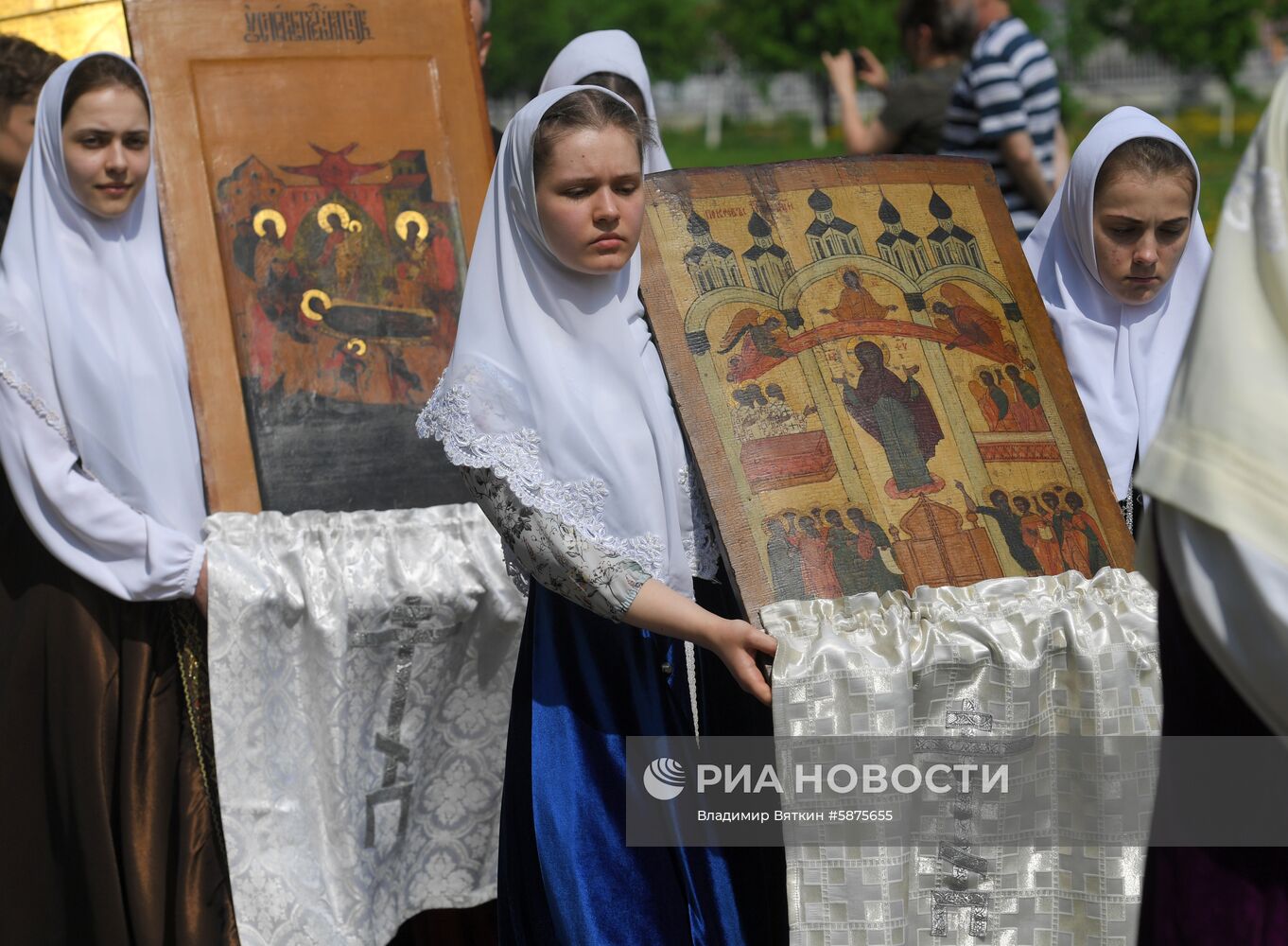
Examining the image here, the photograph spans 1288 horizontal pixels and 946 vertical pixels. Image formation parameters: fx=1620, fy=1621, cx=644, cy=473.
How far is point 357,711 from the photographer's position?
368 cm

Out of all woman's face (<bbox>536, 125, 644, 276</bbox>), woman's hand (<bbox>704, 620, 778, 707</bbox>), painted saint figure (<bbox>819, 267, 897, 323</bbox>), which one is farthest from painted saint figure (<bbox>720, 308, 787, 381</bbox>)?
woman's hand (<bbox>704, 620, 778, 707</bbox>)

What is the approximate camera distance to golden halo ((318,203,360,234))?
3.88 m

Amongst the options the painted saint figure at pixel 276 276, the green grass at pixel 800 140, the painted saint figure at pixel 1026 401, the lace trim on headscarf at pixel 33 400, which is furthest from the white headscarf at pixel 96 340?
the green grass at pixel 800 140

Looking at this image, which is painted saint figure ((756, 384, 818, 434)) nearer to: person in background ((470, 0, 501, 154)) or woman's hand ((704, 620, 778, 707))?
woman's hand ((704, 620, 778, 707))

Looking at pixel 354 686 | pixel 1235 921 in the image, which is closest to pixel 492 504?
pixel 354 686

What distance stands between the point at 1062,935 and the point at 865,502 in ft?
2.76

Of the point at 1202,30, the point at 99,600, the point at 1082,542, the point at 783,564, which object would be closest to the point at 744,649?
the point at 783,564


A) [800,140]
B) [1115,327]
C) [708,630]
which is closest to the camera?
[708,630]

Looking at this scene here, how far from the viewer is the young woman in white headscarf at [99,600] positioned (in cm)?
343

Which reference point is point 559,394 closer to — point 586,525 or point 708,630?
point 586,525

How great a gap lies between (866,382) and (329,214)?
5.03 ft

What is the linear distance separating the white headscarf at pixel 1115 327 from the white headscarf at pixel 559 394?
2.81 feet

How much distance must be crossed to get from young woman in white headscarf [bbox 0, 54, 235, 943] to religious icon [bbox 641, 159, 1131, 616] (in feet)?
4.06

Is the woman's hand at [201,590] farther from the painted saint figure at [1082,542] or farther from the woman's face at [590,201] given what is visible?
the painted saint figure at [1082,542]
